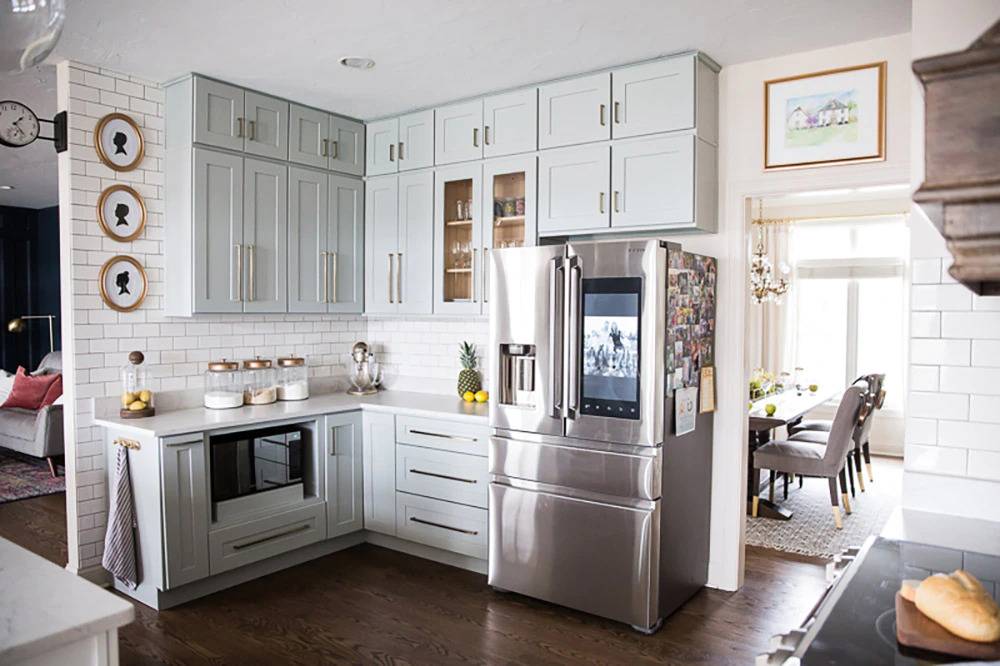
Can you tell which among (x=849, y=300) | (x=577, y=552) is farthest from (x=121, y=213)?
(x=849, y=300)

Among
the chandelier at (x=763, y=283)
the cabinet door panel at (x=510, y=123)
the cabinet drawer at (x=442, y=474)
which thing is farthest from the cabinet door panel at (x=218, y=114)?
the chandelier at (x=763, y=283)

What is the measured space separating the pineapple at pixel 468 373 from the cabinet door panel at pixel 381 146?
4.05 feet

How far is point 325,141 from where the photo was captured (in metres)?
4.41

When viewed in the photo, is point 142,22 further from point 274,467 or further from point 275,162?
point 274,467

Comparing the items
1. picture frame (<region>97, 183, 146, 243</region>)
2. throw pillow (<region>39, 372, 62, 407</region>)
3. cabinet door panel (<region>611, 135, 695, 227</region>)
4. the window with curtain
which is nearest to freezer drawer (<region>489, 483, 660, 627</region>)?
cabinet door panel (<region>611, 135, 695, 227</region>)

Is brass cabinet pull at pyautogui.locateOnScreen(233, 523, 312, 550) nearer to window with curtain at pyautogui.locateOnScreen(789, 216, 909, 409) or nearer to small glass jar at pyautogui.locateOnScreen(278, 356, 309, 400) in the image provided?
small glass jar at pyautogui.locateOnScreen(278, 356, 309, 400)

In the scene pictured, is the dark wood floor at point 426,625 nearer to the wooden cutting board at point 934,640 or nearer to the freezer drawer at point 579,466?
the freezer drawer at point 579,466

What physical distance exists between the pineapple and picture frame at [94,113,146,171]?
82.9 inches

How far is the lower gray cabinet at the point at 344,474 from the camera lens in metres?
4.07

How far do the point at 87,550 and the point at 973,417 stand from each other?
391 centimetres

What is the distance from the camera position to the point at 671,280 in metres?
3.13

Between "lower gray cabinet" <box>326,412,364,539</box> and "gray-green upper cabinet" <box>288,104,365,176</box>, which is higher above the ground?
"gray-green upper cabinet" <box>288,104,365,176</box>

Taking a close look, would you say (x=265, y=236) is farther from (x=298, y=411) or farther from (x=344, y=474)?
(x=344, y=474)

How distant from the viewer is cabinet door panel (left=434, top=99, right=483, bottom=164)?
13.5 feet
